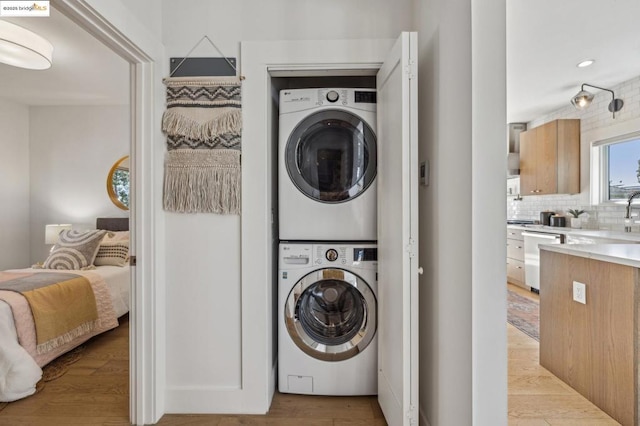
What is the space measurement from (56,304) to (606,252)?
148 inches

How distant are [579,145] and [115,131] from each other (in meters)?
6.02

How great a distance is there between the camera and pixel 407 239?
1.38 m

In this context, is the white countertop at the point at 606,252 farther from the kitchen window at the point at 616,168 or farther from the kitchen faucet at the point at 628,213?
the kitchen window at the point at 616,168

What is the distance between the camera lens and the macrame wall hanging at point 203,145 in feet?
5.87

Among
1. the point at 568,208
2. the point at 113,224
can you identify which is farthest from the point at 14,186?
the point at 568,208

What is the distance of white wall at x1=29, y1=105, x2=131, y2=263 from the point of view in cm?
423

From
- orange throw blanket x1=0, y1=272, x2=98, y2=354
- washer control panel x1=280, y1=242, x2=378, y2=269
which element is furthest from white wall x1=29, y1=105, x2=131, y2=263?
washer control panel x1=280, y1=242, x2=378, y2=269

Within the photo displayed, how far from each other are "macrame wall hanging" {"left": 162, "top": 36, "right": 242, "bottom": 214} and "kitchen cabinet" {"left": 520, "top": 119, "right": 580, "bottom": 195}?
14.2 feet

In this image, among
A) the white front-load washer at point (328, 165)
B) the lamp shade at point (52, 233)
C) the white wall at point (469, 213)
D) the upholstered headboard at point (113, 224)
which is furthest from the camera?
the upholstered headboard at point (113, 224)

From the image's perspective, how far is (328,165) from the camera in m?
1.99

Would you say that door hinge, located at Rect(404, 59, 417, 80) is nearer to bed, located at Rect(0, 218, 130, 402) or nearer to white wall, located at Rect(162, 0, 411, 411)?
white wall, located at Rect(162, 0, 411, 411)

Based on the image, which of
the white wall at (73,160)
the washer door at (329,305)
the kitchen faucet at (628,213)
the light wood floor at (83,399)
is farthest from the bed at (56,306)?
the kitchen faucet at (628,213)

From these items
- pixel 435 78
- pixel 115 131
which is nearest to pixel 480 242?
pixel 435 78

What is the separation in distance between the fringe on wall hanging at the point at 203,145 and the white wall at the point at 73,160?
2979 millimetres
